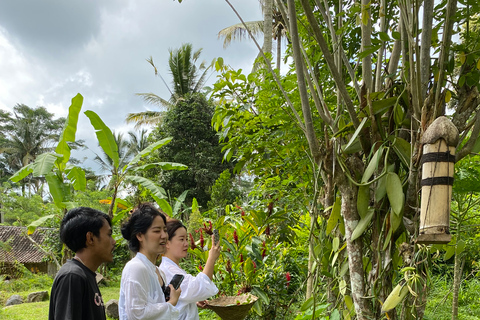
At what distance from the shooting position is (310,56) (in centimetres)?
227

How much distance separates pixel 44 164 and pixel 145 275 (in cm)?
186

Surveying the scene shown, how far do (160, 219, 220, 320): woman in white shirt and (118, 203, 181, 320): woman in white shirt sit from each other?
158 mm

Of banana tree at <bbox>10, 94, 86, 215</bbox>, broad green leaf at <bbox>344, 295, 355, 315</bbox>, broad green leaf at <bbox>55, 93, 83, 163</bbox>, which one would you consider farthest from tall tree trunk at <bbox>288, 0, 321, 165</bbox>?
broad green leaf at <bbox>55, 93, 83, 163</bbox>

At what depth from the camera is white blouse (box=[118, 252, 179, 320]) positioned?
176cm

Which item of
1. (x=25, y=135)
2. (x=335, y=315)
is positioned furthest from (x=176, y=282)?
(x=25, y=135)

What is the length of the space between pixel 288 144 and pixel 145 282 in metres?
1.15

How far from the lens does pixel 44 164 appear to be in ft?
10.6

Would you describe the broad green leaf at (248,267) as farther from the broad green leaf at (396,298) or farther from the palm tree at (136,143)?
the palm tree at (136,143)

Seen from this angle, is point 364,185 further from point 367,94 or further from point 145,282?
point 145,282

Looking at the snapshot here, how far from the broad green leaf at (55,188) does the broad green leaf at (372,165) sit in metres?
2.97

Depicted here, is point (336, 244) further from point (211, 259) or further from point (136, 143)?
point (136, 143)

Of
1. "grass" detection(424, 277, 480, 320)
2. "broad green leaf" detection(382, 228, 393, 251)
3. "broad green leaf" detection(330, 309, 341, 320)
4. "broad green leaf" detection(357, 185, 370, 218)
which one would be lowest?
"grass" detection(424, 277, 480, 320)

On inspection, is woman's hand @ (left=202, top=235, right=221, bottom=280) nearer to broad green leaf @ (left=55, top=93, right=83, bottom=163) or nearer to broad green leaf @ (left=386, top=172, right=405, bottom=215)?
broad green leaf @ (left=386, top=172, right=405, bottom=215)

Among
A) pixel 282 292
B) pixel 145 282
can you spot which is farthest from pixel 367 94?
pixel 282 292
